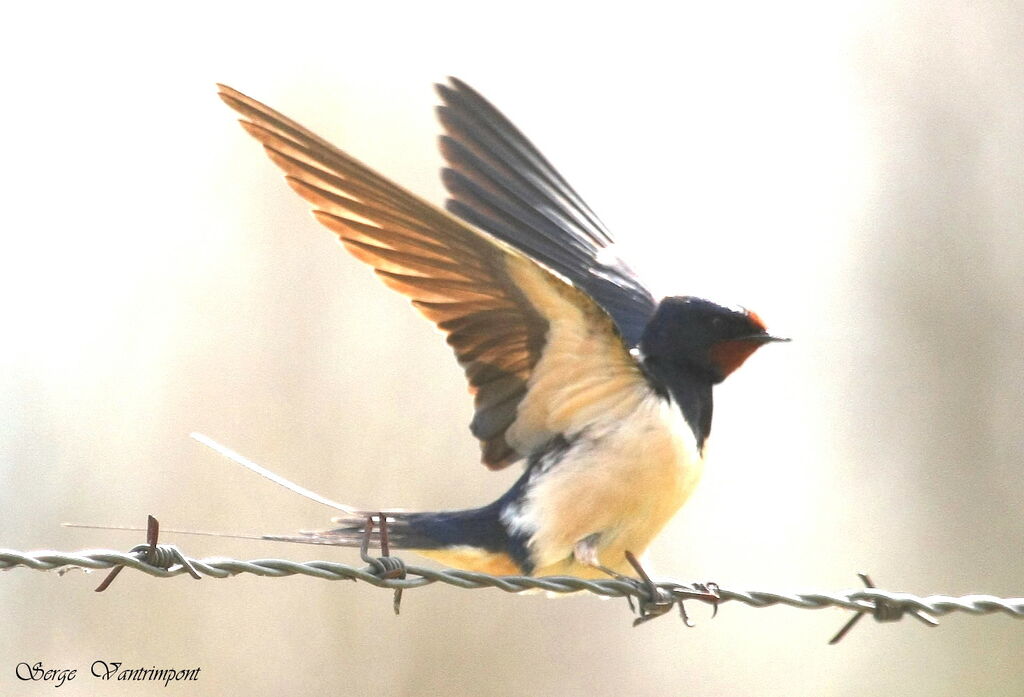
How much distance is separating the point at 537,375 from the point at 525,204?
33.8 inches

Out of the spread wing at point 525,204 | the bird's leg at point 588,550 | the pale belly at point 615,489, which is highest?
the spread wing at point 525,204

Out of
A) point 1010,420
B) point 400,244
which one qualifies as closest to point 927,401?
point 1010,420

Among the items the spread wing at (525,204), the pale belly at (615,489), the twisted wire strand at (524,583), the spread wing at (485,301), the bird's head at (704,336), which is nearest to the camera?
the twisted wire strand at (524,583)

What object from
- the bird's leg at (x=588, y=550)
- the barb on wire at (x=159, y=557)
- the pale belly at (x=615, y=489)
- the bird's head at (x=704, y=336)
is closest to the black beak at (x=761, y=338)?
the bird's head at (x=704, y=336)

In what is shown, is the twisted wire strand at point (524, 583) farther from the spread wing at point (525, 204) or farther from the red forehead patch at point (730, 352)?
the spread wing at point (525, 204)

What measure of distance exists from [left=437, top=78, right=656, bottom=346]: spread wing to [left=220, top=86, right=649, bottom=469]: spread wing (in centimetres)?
44

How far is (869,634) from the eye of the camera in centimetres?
916

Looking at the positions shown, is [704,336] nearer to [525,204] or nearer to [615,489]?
[615,489]

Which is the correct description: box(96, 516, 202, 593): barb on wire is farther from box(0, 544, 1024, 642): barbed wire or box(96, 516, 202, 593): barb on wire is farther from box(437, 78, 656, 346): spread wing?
box(437, 78, 656, 346): spread wing

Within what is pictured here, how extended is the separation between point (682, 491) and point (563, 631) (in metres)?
4.35

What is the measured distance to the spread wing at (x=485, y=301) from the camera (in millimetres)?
2916

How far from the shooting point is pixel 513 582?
2482 mm

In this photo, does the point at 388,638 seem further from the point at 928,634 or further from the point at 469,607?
the point at 928,634

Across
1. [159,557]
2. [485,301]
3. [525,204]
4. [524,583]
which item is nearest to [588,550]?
[485,301]
